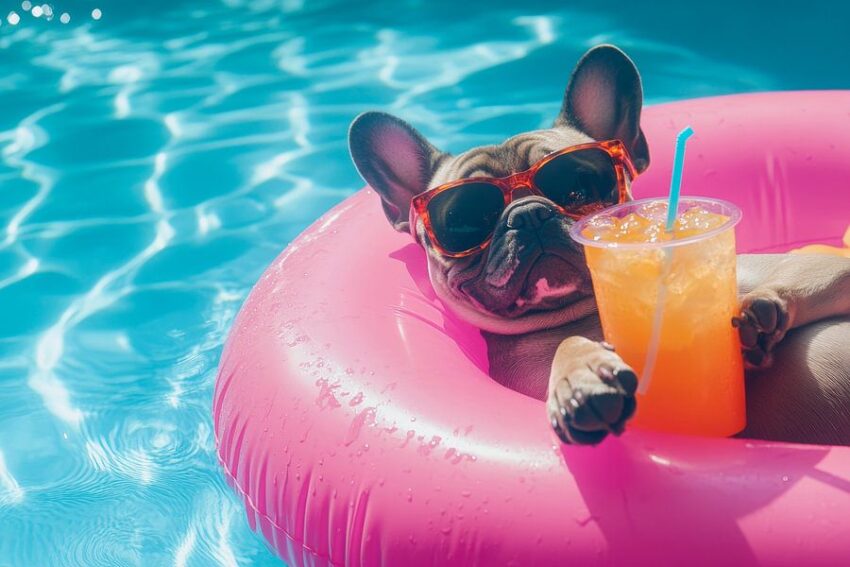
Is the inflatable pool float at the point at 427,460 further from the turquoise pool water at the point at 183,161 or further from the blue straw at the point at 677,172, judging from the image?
the turquoise pool water at the point at 183,161

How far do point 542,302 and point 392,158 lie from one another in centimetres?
87

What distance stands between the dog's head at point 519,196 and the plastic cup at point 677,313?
0.41m

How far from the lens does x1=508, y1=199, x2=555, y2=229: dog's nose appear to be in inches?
99.0

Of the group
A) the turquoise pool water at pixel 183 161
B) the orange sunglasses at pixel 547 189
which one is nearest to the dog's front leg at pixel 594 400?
the orange sunglasses at pixel 547 189

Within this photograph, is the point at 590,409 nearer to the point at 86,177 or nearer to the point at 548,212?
the point at 548,212

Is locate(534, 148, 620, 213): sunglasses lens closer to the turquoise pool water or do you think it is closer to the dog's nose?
the dog's nose

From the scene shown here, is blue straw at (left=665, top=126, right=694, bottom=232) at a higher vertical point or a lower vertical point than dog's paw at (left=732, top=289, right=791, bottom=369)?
higher

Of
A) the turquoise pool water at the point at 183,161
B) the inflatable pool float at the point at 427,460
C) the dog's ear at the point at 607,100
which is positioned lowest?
the turquoise pool water at the point at 183,161

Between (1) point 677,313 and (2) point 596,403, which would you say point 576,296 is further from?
(2) point 596,403

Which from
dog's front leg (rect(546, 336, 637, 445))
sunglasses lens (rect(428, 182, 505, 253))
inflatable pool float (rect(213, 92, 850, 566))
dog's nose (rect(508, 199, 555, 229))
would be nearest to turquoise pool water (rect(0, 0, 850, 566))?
inflatable pool float (rect(213, 92, 850, 566))

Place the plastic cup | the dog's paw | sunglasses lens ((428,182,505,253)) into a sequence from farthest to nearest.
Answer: sunglasses lens ((428,182,505,253)) < the dog's paw < the plastic cup

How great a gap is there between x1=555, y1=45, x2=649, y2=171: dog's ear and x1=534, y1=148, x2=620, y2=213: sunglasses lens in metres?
0.43

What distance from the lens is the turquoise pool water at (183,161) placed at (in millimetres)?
3498

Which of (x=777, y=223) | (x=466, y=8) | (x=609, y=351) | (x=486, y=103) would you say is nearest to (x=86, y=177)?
(x=486, y=103)
